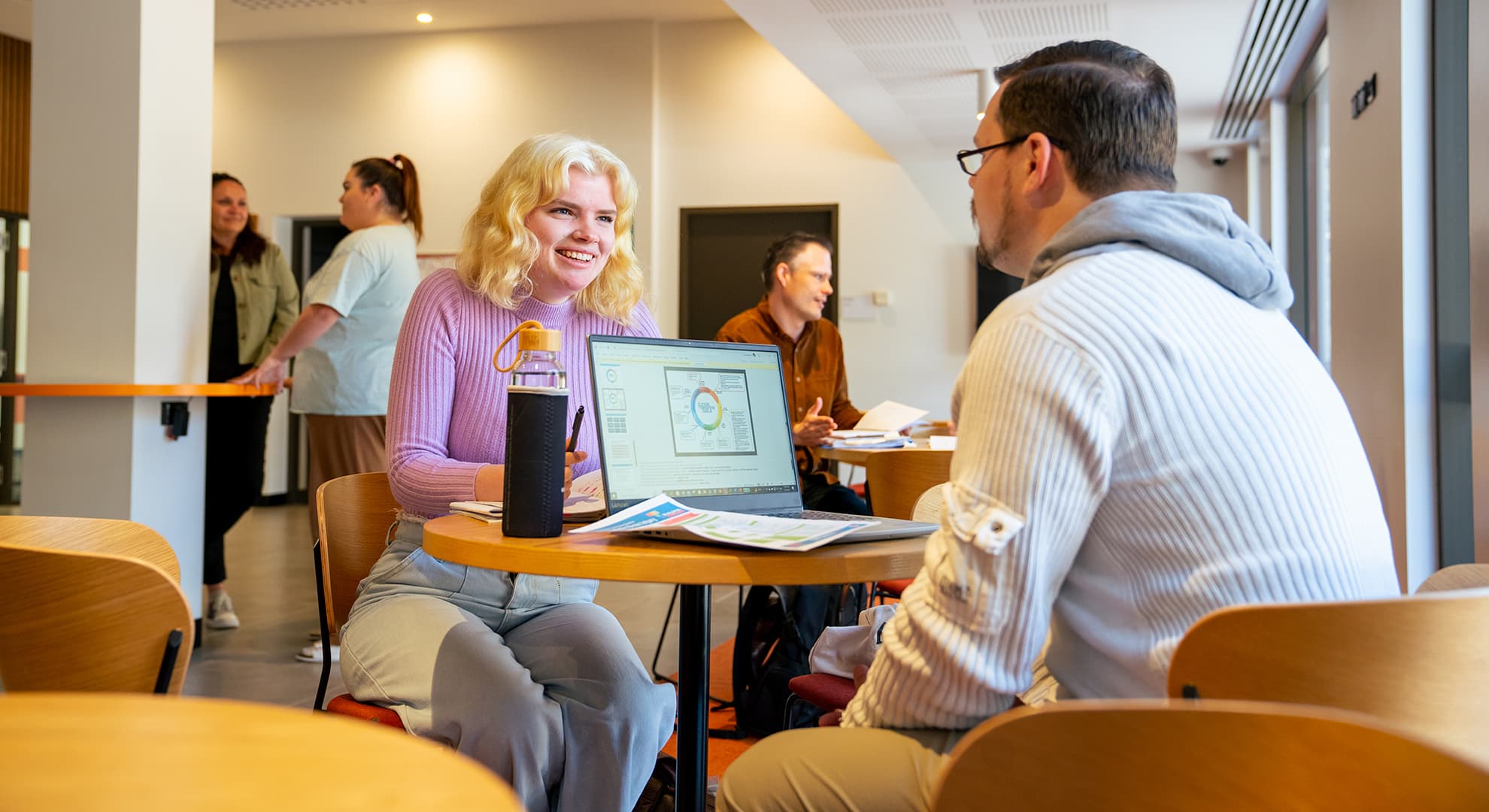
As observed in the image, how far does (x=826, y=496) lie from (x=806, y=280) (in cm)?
96

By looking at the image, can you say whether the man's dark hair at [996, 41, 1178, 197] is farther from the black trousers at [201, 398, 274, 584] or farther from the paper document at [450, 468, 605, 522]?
the black trousers at [201, 398, 274, 584]

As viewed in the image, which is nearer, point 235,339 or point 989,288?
point 235,339

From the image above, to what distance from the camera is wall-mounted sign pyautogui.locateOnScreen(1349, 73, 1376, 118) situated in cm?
379

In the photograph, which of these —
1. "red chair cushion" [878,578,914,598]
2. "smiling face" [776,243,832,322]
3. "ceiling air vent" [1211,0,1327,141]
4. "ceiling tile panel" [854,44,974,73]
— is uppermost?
"ceiling tile panel" [854,44,974,73]

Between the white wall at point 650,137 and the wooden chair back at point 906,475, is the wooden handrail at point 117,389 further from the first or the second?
the white wall at point 650,137

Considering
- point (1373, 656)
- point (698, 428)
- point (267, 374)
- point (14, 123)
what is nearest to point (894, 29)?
point (267, 374)

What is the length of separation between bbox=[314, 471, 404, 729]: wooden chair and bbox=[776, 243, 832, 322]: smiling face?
2.56 metres

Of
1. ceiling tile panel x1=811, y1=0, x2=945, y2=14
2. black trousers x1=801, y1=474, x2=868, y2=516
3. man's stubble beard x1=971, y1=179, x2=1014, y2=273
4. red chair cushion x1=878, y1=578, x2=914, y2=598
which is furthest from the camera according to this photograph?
ceiling tile panel x1=811, y1=0, x2=945, y2=14

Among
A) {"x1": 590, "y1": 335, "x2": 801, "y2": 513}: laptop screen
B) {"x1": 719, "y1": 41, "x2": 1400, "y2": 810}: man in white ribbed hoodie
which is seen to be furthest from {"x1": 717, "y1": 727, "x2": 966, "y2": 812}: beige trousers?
{"x1": 590, "y1": 335, "x2": 801, "y2": 513}: laptop screen

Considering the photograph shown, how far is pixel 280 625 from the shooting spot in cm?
424

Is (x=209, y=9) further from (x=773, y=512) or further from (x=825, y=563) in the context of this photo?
(x=825, y=563)

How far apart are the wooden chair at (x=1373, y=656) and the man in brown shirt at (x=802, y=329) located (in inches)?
130

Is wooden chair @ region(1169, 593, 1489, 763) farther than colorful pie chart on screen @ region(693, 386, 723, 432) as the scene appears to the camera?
No

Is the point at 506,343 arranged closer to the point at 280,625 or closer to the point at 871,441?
the point at 871,441
